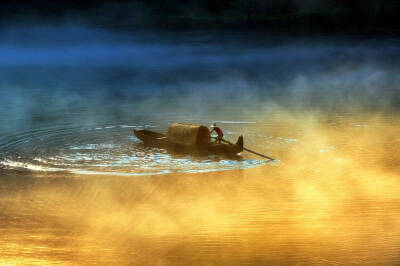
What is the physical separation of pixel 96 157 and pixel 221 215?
4.01 meters

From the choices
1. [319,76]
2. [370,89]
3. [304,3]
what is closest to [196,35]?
[304,3]

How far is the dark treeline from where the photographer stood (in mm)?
49375

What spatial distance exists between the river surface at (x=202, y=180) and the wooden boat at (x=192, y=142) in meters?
0.24

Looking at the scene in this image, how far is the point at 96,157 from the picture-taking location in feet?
44.4

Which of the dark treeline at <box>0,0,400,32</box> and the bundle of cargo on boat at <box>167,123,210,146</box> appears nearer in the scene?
the bundle of cargo on boat at <box>167,123,210,146</box>

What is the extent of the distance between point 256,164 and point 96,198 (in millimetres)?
3308

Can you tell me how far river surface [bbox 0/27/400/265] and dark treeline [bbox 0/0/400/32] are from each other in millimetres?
23399

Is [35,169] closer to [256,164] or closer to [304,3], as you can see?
[256,164]

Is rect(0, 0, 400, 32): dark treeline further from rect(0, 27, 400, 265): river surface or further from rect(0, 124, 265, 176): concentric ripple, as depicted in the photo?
rect(0, 124, 265, 176): concentric ripple

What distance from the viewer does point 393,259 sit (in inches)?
340

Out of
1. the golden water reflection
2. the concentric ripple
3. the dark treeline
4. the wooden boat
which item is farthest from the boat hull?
the dark treeline

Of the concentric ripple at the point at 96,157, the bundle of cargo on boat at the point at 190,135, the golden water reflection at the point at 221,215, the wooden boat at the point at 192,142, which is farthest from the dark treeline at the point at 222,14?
the golden water reflection at the point at 221,215

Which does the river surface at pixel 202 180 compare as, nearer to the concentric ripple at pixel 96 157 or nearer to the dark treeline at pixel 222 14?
the concentric ripple at pixel 96 157

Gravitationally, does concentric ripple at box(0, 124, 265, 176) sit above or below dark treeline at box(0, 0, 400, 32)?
below
